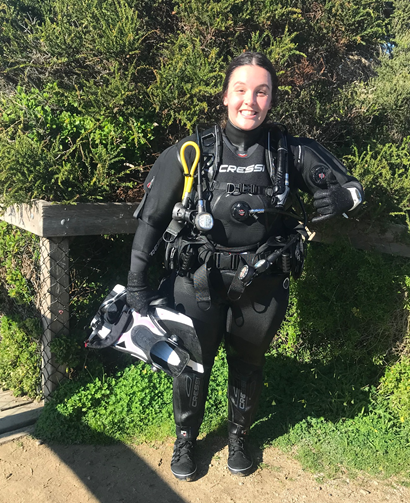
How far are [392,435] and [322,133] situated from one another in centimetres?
269

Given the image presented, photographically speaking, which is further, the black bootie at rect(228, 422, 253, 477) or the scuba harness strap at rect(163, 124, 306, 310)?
the black bootie at rect(228, 422, 253, 477)

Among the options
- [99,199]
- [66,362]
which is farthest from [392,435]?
[99,199]

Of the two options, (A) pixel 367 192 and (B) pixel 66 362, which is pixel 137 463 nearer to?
(B) pixel 66 362

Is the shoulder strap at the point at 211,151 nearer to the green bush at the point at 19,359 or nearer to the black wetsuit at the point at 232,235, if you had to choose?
the black wetsuit at the point at 232,235

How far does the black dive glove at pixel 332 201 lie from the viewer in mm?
2451

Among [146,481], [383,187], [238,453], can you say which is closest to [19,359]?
[146,481]

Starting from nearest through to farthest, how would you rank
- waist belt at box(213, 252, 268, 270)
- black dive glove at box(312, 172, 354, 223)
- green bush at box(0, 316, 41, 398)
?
black dive glove at box(312, 172, 354, 223)
waist belt at box(213, 252, 268, 270)
green bush at box(0, 316, 41, 398)

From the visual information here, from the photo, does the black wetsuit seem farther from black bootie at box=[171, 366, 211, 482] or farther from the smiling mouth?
the smiling mouth

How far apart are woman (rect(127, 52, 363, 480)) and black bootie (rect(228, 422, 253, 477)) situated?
0.53 m

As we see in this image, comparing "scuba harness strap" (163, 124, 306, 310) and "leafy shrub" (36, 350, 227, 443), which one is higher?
"scuba harness strap" (163, 124, 306, 310)

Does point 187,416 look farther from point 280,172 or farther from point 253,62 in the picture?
point 253,62

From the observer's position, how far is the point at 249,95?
8.04 feet

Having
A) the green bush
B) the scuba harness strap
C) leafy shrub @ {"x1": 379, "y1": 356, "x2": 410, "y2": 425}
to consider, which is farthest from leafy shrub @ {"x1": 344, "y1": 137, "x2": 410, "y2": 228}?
the green bush

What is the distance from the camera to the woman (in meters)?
2.47
